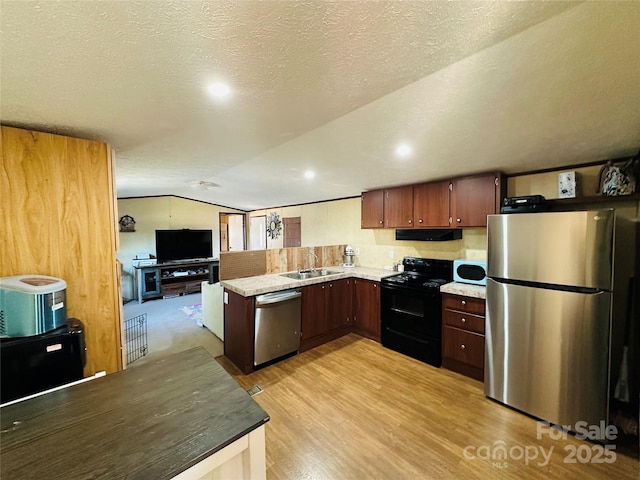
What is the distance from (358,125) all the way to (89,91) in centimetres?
180

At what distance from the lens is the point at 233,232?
9164 millimetres

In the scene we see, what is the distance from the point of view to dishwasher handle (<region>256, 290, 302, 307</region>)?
278cm

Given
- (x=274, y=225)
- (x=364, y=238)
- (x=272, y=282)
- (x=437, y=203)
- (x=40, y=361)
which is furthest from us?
(x=274, y=225)

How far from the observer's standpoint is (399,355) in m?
3.19

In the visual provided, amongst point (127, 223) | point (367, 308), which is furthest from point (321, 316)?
point (127, 223)

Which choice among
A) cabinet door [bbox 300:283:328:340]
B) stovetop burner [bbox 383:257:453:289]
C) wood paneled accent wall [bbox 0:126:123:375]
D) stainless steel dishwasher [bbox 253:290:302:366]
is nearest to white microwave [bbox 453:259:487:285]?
stovetop burner [bbox 383:257:453:289]

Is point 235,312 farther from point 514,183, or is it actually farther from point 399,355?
point 514,183

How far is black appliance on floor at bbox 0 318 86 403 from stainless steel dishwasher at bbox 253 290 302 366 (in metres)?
1.45

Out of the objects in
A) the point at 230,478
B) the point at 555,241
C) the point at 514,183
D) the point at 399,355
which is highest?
the point at 514,183

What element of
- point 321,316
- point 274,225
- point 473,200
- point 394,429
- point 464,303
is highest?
point 473,200

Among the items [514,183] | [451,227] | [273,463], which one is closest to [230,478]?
[273,463]

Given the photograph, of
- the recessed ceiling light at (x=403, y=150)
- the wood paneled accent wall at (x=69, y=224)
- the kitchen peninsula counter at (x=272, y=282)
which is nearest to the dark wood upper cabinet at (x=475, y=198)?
the recessed ceiling light at (x=403, y=150)

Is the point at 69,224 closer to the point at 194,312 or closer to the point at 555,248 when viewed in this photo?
A: the point at 194,312

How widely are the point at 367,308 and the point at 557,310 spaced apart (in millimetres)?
2123
